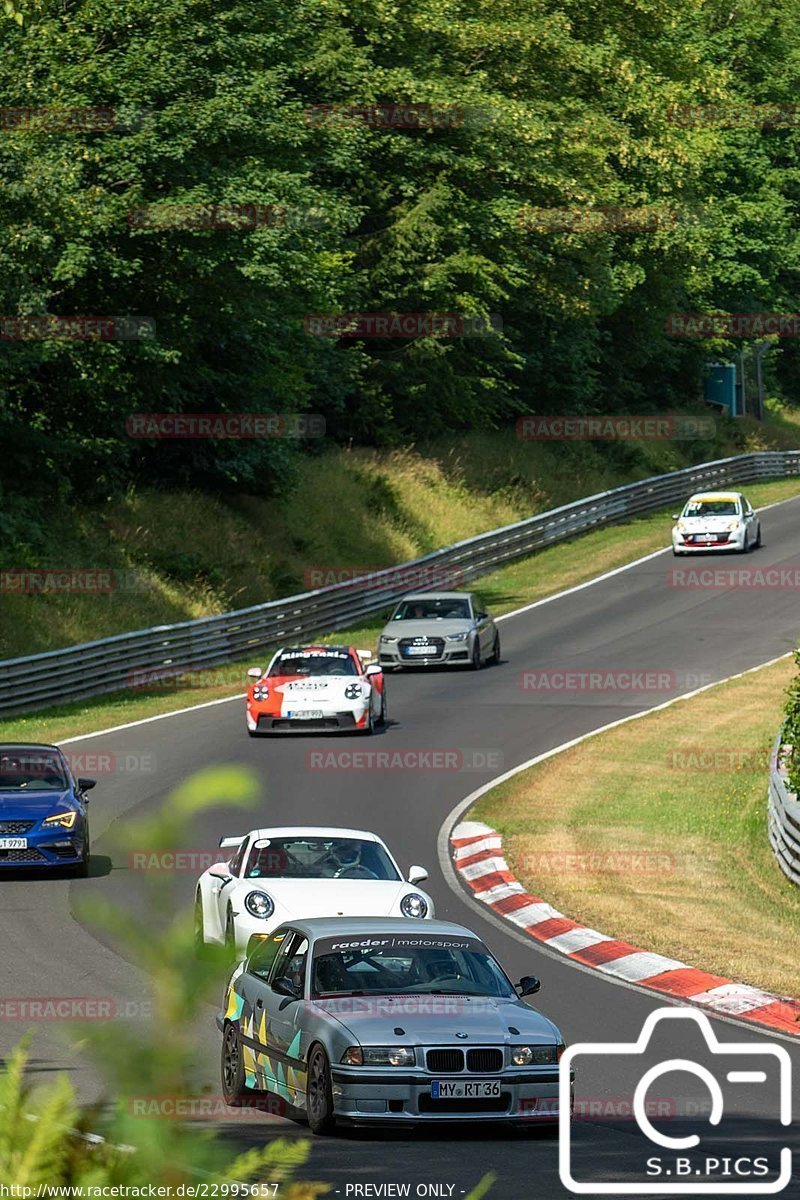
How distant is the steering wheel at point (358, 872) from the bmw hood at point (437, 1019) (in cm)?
503

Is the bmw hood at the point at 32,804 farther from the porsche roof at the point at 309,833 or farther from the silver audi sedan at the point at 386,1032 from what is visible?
the silver audi sedan at the point at 386,1032

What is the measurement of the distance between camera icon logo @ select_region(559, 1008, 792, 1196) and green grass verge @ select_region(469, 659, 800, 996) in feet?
8.40

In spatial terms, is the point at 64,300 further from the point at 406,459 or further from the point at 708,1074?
the point at 708,1074

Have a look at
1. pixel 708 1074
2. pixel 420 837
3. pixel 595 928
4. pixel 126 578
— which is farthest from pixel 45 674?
pixel 708 1074

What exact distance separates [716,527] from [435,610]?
14.3 metres

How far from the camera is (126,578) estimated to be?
137ft

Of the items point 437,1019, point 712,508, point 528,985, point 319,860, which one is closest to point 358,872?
point 319,860

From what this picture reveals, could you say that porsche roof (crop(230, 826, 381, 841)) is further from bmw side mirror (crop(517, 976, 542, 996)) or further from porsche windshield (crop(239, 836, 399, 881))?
bmw side mirror (crop(517, 976, 542, 996))

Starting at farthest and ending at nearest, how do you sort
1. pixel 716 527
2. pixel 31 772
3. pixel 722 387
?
1. pixel 722 387
2. pixel 716 527
3. pixel 31 772

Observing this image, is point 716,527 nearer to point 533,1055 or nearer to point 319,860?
point 319,860

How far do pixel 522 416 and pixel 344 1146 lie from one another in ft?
186

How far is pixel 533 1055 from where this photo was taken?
10.2m

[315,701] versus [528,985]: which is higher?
[528,985]

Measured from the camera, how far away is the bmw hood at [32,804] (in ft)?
65.6
